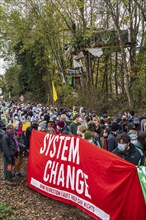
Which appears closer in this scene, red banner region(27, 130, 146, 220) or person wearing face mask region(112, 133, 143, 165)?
red banner region(27, 130, 146, 220)

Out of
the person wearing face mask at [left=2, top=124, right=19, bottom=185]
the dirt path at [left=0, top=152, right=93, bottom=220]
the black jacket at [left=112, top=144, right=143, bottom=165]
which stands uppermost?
the black jacket at [left=112, top=144, right=143, bottom=165]

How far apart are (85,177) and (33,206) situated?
187 centimetres

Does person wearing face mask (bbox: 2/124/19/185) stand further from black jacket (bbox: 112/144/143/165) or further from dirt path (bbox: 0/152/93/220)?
black jacket (bbox: 112/144/143/165)

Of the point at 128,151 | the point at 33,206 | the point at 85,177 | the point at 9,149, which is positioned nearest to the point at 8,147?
the point at 9,149

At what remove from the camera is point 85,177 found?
6172mm

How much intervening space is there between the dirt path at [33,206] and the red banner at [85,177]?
A: 229 millimetres

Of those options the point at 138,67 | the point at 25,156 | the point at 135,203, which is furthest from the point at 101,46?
the point at 135,203

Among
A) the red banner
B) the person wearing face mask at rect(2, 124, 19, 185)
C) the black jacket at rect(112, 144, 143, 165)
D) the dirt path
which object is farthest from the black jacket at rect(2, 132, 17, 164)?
the black jacket at rect(112, 144, 143, 165)

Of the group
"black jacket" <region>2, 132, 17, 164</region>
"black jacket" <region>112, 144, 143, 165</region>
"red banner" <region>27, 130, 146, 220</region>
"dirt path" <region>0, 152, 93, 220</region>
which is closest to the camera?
"red banner" <region>27, 130, 146, 220</region>

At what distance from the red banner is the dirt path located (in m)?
0.23

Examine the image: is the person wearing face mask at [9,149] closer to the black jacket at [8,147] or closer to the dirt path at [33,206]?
the black jacket at [8,147]

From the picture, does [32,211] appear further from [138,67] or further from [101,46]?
[101,46]

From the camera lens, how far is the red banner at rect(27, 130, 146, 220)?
5.07 m

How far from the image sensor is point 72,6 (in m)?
25.4
